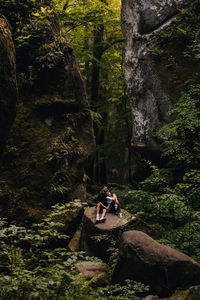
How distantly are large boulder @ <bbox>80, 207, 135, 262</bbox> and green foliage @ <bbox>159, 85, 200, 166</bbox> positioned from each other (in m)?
2.90

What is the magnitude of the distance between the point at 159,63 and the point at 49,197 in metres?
7.75

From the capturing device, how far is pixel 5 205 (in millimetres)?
5117

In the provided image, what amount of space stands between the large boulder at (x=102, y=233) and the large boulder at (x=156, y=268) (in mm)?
1411

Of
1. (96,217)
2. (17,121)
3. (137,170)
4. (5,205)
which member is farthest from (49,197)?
(137,170)

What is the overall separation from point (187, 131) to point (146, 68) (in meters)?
4.01

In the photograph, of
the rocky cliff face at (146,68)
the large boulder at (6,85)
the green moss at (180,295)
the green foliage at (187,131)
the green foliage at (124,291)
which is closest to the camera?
the green foliage at (124,291)

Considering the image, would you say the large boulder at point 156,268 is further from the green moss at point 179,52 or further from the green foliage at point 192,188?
the green moss at point 179,52

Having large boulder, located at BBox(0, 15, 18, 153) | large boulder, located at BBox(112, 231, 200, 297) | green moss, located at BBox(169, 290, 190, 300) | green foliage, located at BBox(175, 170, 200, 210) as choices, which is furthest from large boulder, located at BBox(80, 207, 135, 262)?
large boulder, located at BBox(0, 15, 18, 153)

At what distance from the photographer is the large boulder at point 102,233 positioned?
7.09m

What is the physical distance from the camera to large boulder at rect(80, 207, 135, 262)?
7.09 metres

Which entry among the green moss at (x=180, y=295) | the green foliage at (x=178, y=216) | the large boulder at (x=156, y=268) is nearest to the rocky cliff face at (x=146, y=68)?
the green foliage at (x=178, y=216)

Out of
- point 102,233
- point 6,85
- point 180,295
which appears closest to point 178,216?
point 180,295

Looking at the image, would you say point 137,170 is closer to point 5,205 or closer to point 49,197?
point 49,197

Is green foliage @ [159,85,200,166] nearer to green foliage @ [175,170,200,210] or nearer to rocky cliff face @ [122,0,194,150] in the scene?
rocky cliff face @ [122,0,194,150]
